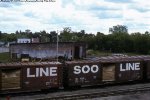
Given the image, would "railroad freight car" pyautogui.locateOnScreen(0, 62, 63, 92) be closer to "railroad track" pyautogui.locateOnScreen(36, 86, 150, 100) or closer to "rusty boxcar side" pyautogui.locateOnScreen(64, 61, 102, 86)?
"rusty boxcar side" pyautogui.locateOnScreen(64, 61, 102, 86)

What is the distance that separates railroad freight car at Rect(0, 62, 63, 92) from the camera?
99.1 feet

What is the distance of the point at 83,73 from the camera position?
33.8 meters

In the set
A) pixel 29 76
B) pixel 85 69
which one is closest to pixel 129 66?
pixel 85 69

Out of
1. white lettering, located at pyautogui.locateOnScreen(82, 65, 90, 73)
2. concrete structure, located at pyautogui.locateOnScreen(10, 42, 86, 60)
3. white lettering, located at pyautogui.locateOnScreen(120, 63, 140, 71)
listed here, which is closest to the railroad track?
white lettering, located at pyautogui.locateOnScreen(82, 65, 90, 73)

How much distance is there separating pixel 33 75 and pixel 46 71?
1.44 m

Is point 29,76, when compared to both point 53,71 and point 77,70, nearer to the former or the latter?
point 53,71

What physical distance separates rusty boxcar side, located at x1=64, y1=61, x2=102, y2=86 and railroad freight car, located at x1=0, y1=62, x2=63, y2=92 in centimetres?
108

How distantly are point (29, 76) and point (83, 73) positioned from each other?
6.17m

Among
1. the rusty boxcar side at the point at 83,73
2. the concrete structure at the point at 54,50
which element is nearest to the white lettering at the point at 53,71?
the rusty boxcar side at the point at 83,73

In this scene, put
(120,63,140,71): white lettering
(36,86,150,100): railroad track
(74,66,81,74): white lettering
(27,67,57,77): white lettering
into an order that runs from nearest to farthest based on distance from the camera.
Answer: (36,86,150,100): railroad track → (27,67,57,77): white lettering → (74,66,81,74): white lettering → (120,63,140,71): white lettering

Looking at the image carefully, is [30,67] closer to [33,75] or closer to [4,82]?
[33,75]

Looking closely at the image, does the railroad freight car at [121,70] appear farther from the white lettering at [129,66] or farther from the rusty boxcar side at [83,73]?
the rusty boxcar side at [83,73]

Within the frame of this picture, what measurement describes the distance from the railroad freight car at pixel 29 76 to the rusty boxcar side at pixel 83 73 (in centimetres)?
108

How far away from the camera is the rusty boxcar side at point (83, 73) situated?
33.1 meters
